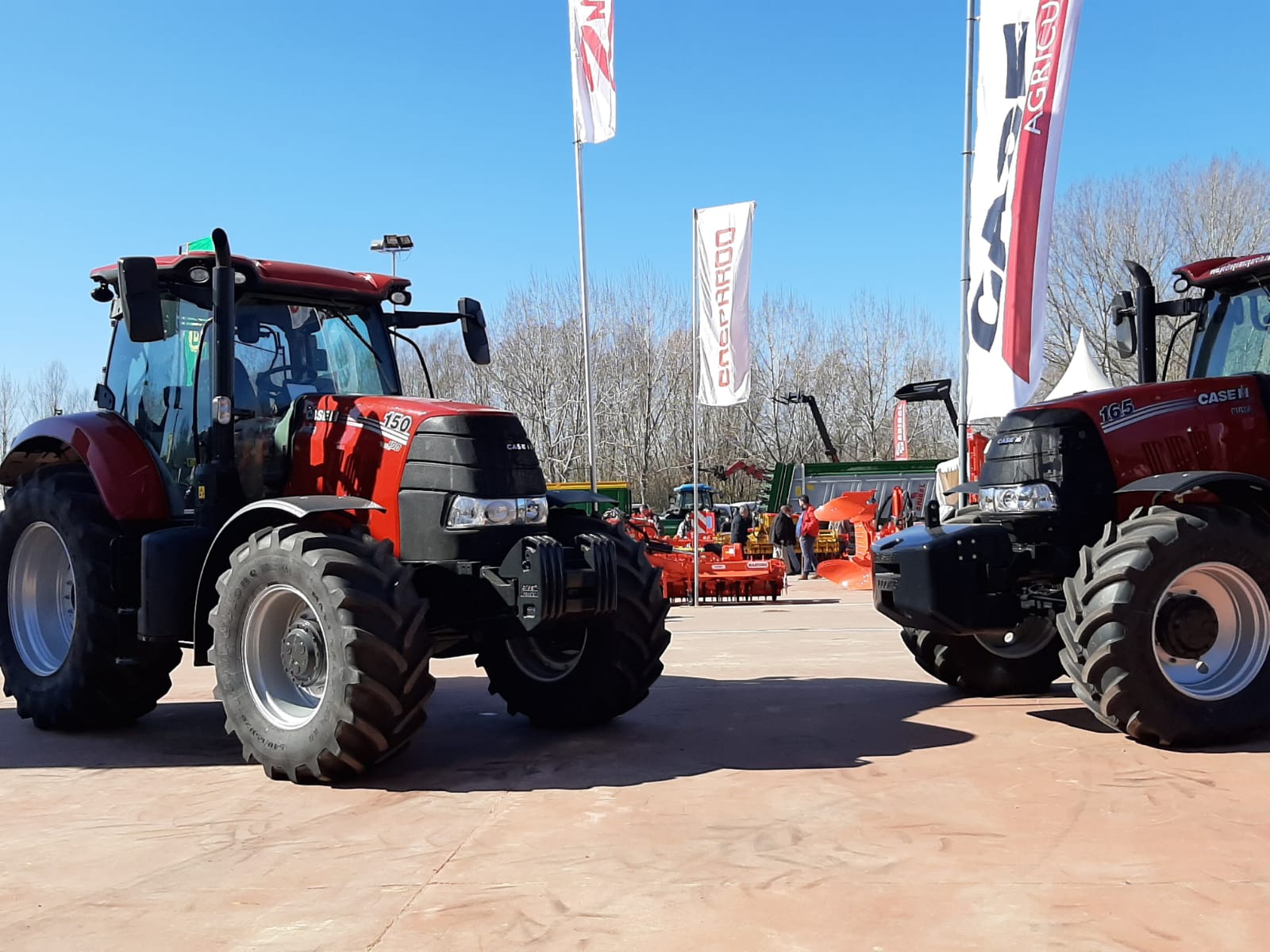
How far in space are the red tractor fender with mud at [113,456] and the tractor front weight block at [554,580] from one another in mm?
2374

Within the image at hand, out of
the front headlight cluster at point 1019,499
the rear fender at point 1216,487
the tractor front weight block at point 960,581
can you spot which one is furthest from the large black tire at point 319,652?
Result: the rear fender at point 1216,487

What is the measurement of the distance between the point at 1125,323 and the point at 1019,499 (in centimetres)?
191

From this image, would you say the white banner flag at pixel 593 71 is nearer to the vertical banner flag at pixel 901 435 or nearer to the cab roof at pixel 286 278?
the cab roof at pixel 286 278

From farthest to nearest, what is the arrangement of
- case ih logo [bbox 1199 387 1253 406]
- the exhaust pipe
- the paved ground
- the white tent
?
the white tent < the exhaust pipe < case ih logo [bbox 1199 387 1253 406] < the paved ground

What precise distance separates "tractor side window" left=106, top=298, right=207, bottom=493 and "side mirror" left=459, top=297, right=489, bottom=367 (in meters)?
1.58

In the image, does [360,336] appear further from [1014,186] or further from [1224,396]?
[1014,186]

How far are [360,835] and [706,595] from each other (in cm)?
1334

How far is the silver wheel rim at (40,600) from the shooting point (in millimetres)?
7672

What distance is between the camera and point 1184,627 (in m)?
6.02

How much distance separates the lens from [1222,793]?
508 centimetres

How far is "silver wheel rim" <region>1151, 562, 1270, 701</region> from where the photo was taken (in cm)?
611

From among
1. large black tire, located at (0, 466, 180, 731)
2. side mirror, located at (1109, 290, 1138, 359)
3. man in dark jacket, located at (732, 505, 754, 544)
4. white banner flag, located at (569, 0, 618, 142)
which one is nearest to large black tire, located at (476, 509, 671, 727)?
large black tire, located at (0, 466, 180, 731)

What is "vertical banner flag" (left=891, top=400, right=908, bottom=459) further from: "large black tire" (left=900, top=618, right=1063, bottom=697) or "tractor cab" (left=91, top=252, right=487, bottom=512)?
"tractor cab" (left=91, top=252, right=487, bottom=512)

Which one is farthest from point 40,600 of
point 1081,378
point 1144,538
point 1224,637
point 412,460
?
point 1081,378
